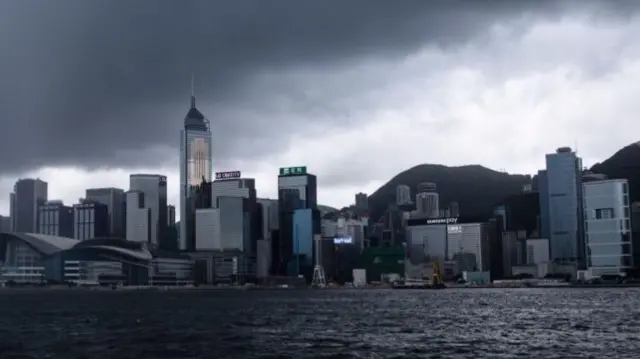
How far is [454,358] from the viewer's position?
2613 inches

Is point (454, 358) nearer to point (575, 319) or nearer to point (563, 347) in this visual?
point (563, 347)

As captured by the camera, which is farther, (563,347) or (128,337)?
(128,337)

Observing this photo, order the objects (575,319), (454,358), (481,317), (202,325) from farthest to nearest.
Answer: (481,317)
(575,319)
(202,325)
(454,358)

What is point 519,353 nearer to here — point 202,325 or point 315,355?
point 315,355

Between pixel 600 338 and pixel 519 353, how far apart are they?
16552mm

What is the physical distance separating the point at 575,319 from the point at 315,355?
182 feet

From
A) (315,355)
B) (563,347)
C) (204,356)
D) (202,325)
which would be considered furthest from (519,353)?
(202,325)

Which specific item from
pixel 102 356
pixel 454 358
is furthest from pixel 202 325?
pixel 454 358

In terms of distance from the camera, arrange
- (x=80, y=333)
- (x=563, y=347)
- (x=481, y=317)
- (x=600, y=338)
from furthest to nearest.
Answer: (x=481, y=317)
(x=80, y=333)
(x=600, y=338)
(x=563, y=347)

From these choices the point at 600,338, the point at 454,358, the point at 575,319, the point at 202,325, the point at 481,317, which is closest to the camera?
the point at 454,358

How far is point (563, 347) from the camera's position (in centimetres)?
7419

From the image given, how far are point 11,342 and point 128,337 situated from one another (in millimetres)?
10392

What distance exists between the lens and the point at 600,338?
82.9 m

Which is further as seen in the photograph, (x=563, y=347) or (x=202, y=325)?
(x=202, y=325)
